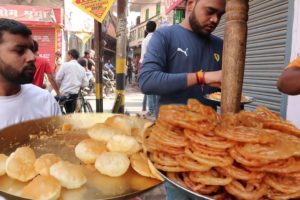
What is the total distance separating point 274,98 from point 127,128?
383 centimetres

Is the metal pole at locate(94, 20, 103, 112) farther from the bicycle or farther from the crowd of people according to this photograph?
the bicycle

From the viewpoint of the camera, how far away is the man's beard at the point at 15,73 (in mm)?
2248

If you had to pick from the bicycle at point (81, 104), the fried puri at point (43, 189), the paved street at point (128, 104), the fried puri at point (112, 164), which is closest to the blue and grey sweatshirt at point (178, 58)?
the fried puri at point (112, 164)

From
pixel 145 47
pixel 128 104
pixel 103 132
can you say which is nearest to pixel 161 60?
pixel 103 132

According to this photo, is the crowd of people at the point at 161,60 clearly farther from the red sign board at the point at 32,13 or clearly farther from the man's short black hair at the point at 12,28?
the red sign board at the point at 32,13

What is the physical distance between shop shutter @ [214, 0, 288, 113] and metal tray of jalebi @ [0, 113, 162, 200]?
11.9ft

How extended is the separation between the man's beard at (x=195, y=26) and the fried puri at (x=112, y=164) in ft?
4.12

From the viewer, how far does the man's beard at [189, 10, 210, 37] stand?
7.13 feet

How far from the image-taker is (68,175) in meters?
1.25

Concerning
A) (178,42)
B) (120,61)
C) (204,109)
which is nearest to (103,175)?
(204,109)

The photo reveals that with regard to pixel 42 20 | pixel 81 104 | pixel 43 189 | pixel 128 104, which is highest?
pixel 42 20

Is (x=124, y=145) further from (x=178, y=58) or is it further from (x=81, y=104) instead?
(x=81, y=104)

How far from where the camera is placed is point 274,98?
4883mm

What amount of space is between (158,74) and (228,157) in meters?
1.28
